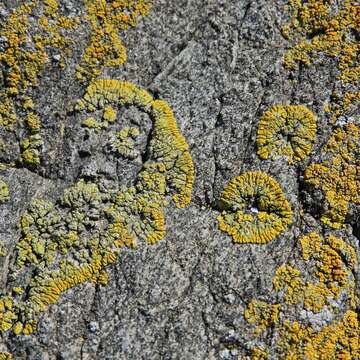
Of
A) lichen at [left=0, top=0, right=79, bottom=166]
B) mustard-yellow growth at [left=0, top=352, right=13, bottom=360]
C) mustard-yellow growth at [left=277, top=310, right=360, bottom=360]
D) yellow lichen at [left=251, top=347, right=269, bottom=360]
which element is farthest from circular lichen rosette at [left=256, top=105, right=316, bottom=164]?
mustard-yellow growth at [left=0, top=352, right=13, bottom=360]

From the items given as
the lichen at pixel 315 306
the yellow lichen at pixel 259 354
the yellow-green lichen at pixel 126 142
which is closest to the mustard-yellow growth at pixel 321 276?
the lichen at pixel 315 306

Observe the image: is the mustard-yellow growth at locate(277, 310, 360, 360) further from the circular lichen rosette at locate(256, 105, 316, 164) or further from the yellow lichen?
the circular lichen rosette at locate(256, 105, 316, 164)

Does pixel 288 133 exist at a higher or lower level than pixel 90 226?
higher

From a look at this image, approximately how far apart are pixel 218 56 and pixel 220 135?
0.55 meters

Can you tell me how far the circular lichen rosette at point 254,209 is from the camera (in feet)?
11.7

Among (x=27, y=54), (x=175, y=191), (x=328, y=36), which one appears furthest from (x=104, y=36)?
(x=328, y=36)

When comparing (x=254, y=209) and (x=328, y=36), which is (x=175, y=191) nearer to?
(x=254, y=209)

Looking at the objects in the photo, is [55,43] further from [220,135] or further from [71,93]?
[220,135]

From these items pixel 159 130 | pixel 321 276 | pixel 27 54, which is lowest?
pixel 321 276

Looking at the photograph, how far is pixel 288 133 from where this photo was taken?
3.66m

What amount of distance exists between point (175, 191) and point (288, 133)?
786 millimetres

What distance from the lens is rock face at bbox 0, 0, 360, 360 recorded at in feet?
11.2

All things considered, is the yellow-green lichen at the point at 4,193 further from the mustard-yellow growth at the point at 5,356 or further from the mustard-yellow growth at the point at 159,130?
the mustard-yellow growth at the point at 5,356

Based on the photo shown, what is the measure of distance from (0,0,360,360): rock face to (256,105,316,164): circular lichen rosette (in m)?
0.02
